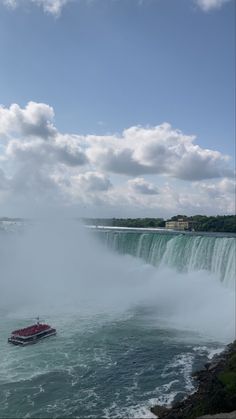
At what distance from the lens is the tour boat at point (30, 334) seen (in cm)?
2312

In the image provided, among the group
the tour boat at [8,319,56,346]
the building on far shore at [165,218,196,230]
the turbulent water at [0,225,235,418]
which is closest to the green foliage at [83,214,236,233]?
the building on far shore at [165,218,196,230]

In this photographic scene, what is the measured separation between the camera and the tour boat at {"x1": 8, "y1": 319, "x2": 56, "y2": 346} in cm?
2312

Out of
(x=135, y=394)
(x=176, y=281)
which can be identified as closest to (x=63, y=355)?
(x=135, y=394)

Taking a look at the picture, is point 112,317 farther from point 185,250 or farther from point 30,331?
point 185,250

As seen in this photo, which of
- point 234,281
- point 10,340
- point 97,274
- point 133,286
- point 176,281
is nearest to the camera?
point 10,340

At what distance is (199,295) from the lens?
3319cm

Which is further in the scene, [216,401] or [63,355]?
[63,355]

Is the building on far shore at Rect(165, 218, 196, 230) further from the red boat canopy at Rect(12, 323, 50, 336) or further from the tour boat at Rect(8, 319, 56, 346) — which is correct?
the red boat canopy at Rect(12, 323, 50, 336)

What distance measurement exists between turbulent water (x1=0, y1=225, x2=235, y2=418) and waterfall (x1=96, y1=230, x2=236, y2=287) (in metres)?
0.09

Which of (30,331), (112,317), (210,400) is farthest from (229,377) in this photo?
(112,317)

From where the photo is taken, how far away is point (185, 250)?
38812 millimetres

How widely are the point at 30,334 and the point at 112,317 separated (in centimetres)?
668

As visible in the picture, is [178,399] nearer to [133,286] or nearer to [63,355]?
[63,355]

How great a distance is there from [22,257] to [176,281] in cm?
2342
